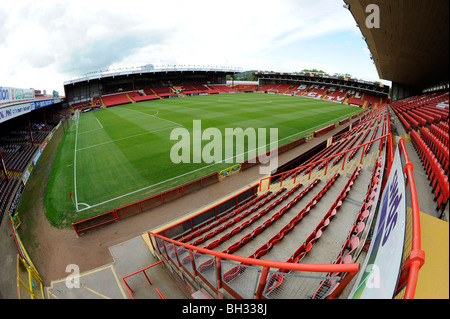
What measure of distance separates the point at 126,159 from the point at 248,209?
12816mm

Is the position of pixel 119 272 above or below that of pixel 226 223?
below

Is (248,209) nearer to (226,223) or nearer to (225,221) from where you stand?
(225,221)

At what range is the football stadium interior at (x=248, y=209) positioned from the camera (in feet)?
9.22

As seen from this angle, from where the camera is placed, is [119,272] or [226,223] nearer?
[119,272]

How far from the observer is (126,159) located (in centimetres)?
1784

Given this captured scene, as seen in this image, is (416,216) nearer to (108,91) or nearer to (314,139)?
(314,139)

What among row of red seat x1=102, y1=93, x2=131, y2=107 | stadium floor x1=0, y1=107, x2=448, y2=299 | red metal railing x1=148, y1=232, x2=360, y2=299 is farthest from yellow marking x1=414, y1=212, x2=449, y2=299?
row of red seat x1=102, y1=93, x2=131, y2=107

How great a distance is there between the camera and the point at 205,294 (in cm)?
531

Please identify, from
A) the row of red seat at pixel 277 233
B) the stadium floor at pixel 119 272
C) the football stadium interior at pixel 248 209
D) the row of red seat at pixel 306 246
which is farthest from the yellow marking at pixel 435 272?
the stadium floor at pixel 119 272

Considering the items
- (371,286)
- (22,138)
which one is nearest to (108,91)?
(22,138)

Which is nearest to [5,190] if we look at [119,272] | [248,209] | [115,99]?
[119,272]

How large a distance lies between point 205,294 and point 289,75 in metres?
75.5

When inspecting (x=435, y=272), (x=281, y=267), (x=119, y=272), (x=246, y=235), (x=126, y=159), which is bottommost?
(x=119, y=272)

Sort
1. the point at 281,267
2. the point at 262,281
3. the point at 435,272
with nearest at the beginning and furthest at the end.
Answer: the point at 435,272, the point at 281,267, the point at 262,281
